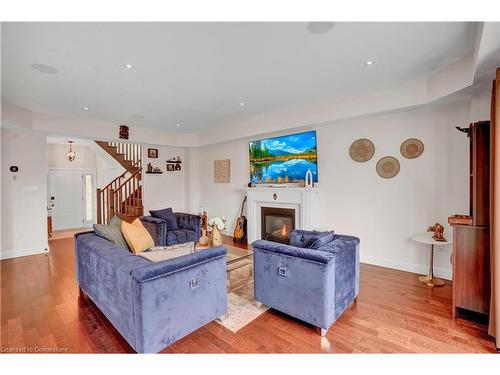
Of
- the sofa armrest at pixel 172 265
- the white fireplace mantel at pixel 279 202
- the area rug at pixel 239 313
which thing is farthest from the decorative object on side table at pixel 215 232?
the white fireplace mantel at pixel 279 202

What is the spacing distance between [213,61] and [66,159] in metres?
7.12

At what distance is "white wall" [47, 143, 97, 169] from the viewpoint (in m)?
7.24

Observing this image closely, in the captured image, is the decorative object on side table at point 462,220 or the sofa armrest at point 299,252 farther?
the decorative object on side table at point 462,220

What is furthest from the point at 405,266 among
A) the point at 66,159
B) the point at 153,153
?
the point at 66,159

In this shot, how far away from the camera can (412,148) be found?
353 centimetres

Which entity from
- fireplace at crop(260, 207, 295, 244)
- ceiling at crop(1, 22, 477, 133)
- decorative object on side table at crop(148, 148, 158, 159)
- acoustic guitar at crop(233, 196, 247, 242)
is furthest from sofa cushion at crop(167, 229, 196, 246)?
decorative object on side table at crop(148, 148, 158, 159)

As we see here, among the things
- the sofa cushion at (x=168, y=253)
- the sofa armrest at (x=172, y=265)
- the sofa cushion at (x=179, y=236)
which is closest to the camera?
the sofa armrest at (x=172, y=265)

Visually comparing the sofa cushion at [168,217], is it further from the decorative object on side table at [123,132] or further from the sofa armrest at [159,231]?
the decorative object on side table at [123,132]

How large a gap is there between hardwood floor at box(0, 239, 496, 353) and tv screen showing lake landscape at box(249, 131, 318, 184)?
2.27 metres

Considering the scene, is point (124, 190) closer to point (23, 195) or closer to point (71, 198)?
point (71, 198)

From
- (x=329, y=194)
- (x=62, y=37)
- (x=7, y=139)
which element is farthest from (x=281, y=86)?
(x=7, y=139)

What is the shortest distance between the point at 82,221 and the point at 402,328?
340 inches

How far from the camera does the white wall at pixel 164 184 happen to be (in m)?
6.17

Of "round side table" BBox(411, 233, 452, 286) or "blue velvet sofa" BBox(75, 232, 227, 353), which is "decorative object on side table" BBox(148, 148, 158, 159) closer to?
"blue velvet sofa" BBox(75, 232, 227, 353)
